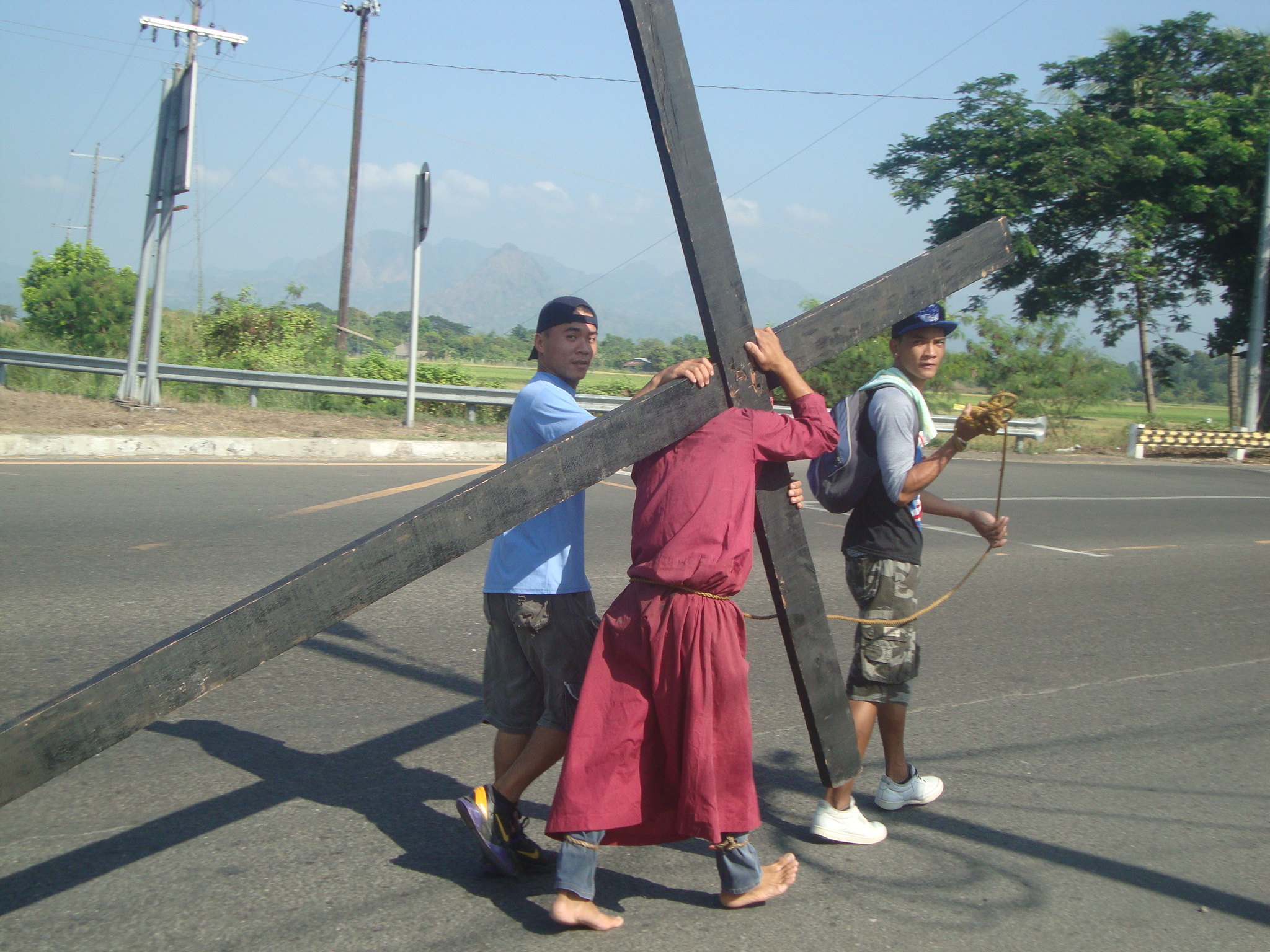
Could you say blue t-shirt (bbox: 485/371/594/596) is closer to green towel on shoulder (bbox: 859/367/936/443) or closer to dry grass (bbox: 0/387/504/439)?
green towel on shoulder (bbox: 859/367/936/443)

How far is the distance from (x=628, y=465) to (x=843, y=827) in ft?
5.54

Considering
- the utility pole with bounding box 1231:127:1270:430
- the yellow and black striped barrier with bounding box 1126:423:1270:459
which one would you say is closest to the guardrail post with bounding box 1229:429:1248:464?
the yellow and black striped barrier with bounding box 1126:423:1270:459

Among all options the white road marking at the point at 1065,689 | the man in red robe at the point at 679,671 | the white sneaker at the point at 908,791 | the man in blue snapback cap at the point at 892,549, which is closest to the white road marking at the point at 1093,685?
the white road marking at the point at 1065,689

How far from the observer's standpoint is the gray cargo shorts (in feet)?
9.92

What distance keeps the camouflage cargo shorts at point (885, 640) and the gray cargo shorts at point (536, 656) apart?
3.55ft

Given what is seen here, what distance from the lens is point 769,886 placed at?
3018mm

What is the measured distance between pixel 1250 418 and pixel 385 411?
19.0 meters

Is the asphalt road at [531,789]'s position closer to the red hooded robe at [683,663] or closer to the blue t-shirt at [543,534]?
the red hooded robe at [683,663]

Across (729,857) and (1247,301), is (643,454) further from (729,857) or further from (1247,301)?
(1247,301)

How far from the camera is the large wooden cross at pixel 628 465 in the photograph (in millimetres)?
2055

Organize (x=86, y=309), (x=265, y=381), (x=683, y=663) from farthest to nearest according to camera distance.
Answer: (x=86, y=309)
(x=265, y=381)
(x=683, y=663)

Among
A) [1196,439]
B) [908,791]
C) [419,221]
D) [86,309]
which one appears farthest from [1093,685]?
[86,309]

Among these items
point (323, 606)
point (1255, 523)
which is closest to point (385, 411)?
point (1255, 523)

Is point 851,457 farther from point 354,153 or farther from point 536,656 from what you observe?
point 354,153
